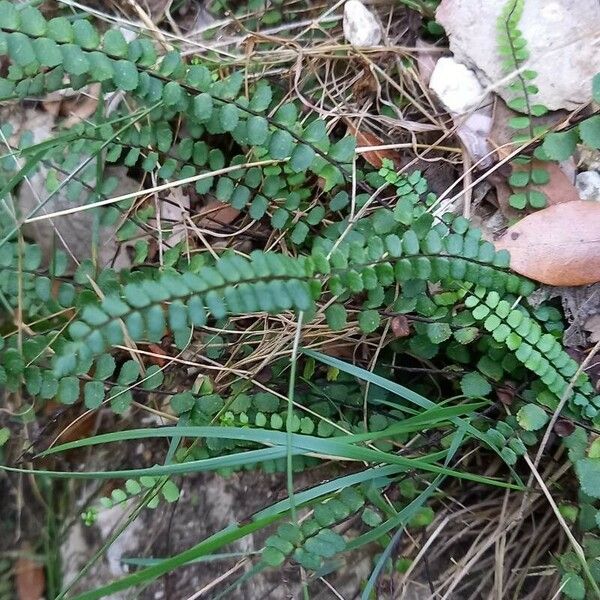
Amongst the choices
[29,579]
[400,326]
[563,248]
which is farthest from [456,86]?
[29,579]

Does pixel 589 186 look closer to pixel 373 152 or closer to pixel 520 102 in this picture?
pixel 520 102

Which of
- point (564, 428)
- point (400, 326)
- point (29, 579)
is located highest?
point (400, 326)

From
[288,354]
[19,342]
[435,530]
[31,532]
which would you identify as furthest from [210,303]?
[31,532]

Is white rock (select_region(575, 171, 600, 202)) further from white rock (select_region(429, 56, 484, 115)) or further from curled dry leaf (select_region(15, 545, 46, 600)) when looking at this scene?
curled dry leaf (select_region(15, 545, 46, 600))

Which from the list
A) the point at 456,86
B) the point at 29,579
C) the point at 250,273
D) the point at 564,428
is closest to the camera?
the point at 250,273

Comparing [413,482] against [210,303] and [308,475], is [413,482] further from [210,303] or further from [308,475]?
[210,303]

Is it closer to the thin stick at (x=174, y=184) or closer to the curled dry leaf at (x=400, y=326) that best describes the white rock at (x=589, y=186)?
the curled dry leaf at (x=400, y=326)
